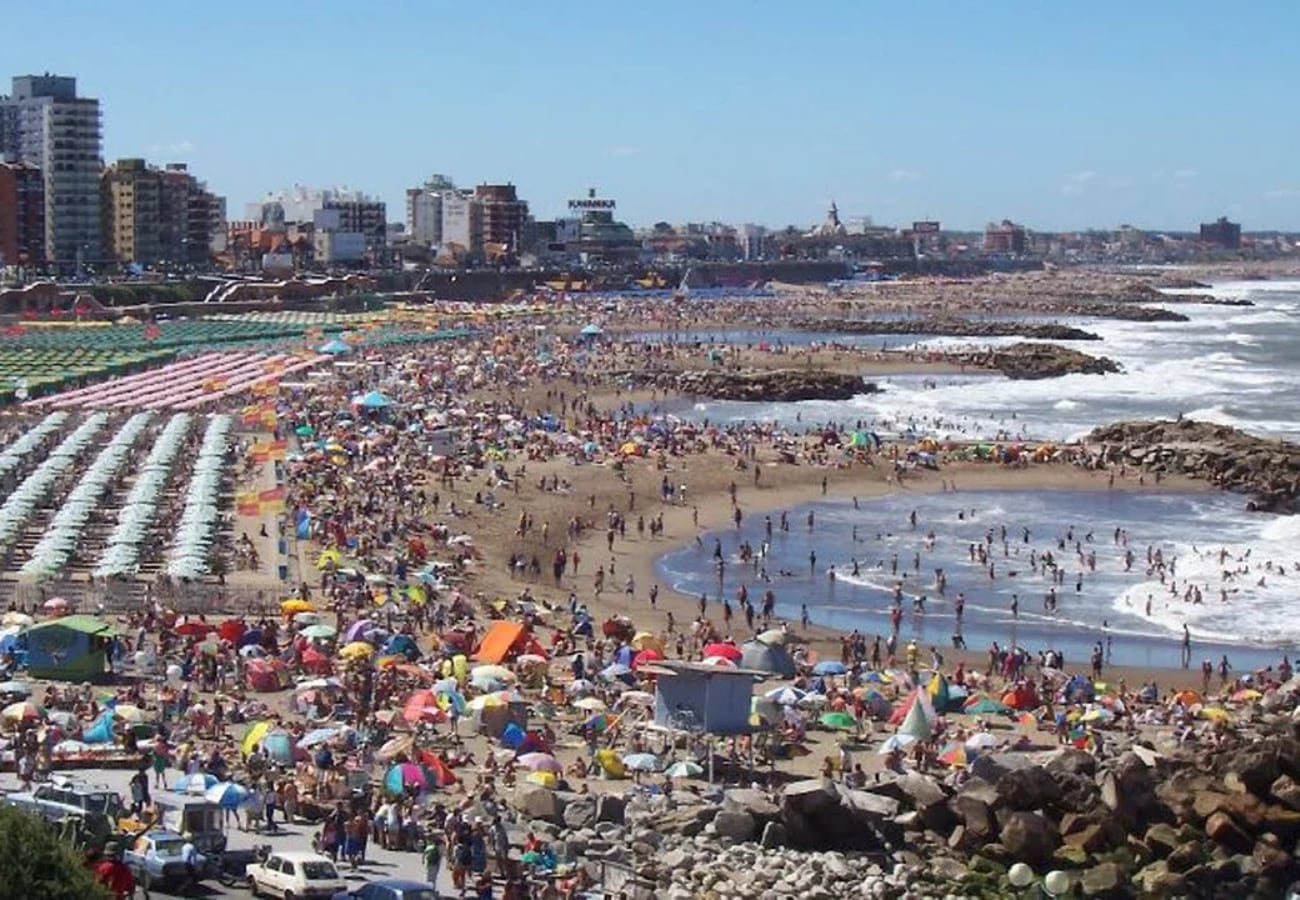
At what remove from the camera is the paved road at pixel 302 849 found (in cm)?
1611

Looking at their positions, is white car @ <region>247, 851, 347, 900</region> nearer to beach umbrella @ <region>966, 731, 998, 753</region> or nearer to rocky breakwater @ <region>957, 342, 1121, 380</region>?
beach umbrella @ <region>966, 731, 998, 753</region>

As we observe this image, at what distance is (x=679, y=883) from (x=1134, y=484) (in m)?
31.2

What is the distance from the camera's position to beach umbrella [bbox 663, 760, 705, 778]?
Result: 65.8 feet

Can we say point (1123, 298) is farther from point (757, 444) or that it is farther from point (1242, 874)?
point (1242, 874)

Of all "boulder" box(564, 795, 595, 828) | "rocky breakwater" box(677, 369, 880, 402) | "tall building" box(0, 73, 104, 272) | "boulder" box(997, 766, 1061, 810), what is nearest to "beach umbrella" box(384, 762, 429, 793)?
"boulder" box(564, 795, 595, 828)

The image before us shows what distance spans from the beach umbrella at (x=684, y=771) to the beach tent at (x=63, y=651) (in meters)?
7.58

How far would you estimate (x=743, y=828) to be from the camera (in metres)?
17.5

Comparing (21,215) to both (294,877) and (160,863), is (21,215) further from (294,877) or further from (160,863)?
(294,877)

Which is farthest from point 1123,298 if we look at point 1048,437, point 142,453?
point 142,453

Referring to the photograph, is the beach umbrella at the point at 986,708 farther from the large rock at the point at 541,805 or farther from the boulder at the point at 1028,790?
the large rock at the point at 541,805

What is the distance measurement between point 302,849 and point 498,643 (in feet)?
28.7

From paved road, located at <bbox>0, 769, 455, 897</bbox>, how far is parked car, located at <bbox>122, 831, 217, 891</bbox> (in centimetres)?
13

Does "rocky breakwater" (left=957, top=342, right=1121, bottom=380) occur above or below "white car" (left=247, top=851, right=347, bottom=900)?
above

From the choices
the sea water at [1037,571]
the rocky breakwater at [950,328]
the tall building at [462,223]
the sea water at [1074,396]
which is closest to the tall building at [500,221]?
the tall building at [462,223]
